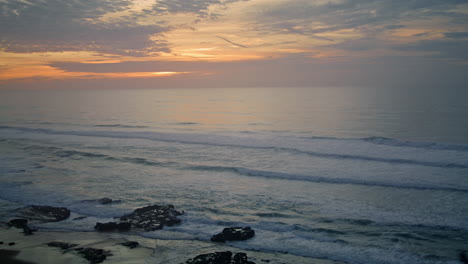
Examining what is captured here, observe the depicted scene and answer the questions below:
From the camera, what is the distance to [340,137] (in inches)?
1099

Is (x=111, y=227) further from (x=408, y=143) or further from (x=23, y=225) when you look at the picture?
(x=408, y=143)

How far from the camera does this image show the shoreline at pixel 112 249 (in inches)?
303

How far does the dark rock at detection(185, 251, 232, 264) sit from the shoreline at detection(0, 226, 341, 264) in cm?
38

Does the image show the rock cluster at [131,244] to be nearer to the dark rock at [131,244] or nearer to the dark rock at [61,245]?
the dark rock at [131,244]

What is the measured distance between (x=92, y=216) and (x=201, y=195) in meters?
4.11

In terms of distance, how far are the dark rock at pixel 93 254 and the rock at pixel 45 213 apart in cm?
297

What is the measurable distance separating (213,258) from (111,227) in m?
3.90

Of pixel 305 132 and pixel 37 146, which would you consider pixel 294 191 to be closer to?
pixel 305 132

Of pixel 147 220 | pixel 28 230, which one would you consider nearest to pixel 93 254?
pixel 147 220

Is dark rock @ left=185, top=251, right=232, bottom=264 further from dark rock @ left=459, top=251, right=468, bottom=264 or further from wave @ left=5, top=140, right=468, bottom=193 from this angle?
wave @ left=5, top=140, right=468, bottom=193

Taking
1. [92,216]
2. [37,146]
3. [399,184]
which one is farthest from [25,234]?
[37,146]

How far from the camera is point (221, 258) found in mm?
7375

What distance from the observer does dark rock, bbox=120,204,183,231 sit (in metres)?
9.93

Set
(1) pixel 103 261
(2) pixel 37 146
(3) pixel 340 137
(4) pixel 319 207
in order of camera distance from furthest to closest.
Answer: (3) pixel 340 137, (2) pixel 37 146, (4) pixel 319 207, (1) pixel 103 261
